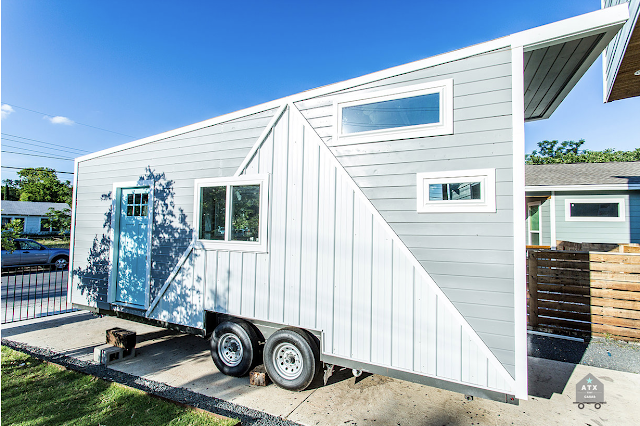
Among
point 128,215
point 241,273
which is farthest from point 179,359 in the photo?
point 128,215

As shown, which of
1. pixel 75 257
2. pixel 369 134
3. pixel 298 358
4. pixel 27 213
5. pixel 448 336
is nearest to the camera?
pixel 448 336

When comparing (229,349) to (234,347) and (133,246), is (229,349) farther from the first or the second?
(133,246)

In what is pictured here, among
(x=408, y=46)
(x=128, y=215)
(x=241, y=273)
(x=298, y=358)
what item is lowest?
(x=298, y=358)

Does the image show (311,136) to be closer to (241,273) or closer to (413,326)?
(241,273)

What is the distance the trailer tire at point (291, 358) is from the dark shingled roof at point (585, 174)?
1063 cm

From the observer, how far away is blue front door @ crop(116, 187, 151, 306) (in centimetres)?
520

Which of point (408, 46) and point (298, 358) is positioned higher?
point (408, 46)

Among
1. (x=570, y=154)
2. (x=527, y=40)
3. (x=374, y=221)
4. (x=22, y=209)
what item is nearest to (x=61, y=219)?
(x=374, y=221)

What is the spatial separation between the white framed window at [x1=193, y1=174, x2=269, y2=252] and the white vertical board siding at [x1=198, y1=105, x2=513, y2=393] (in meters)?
0.14

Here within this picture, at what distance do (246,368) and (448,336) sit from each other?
8.54 ft

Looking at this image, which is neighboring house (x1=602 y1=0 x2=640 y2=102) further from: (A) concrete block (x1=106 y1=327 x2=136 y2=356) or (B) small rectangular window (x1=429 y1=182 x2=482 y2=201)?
(A) concrete block (x1=106 y1=327 x2=136 y2=356)

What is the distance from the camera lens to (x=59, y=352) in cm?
475

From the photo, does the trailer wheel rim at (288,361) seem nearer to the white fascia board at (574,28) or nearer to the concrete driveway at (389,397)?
the concrete driveway at (389,397)

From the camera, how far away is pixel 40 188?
122 feet
